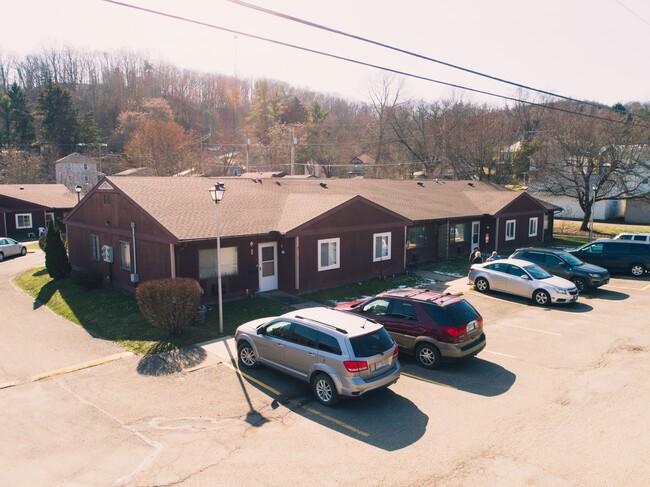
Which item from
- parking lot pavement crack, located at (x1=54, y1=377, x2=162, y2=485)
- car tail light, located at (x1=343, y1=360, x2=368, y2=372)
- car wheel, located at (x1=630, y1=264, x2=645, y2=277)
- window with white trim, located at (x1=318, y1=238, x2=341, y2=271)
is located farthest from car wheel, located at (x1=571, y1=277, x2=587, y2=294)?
parking lot pavement crack, located at (x1=54, y1=377, x2=162, y2=485)

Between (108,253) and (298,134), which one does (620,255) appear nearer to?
(108,253)

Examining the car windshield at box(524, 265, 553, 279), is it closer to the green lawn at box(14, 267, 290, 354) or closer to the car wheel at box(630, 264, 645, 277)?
the car wheel at box(630, 264, 645, 277)

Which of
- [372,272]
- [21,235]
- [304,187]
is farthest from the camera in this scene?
[21,235]

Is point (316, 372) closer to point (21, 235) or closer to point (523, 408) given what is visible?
point (523, 408)

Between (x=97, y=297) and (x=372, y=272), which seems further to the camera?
(x=372, y=272)

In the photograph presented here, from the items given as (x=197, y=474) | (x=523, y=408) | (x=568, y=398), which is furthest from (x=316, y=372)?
(x=568, y=398)

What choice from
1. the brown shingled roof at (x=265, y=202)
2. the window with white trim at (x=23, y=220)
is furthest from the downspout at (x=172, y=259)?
the window with white trim at (x=23, y=220)

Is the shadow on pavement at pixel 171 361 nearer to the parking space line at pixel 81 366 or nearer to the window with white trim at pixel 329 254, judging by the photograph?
the parking space line at pixel 81 366

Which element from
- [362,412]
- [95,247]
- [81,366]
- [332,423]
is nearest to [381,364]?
[362,412]
